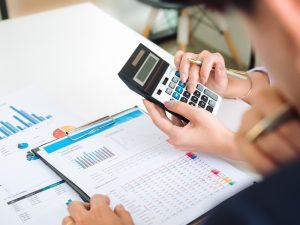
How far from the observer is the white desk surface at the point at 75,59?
966 mm

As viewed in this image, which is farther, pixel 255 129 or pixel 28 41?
pixel 28 41

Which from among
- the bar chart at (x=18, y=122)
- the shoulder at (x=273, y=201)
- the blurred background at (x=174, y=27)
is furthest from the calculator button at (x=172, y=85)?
the blurred background at (x=174, y=27)

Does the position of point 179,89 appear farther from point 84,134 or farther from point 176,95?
point 84,134

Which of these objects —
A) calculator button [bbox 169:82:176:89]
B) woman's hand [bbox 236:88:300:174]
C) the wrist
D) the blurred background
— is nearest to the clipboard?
calculator button [bbox 169:82:176:89]

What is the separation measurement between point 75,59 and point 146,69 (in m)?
0.33

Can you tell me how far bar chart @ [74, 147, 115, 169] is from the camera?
771 millimetres

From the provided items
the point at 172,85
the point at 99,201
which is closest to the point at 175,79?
the point at 172,85

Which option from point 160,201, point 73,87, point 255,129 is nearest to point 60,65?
point 73,87

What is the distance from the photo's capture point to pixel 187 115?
2.66 ft

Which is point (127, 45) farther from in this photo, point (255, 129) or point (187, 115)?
point (255, 129)

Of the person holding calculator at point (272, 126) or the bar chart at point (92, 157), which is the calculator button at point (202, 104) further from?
the person holding calculator at point (272, 126)

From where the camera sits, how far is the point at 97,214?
657 mm

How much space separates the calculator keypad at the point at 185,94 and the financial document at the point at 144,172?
0.08 metres

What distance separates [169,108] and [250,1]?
502 millimetres
